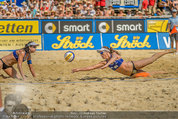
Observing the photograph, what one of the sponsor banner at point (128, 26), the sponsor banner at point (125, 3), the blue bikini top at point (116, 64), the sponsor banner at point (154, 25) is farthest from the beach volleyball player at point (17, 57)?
the sponsor banner at point (125, 3)

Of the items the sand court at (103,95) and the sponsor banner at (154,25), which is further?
the sponsor banner at (154,25)

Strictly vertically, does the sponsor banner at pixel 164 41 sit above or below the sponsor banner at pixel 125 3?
below

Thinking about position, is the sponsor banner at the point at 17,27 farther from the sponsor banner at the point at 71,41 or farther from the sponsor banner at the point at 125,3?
the sponsor banner at the point at 125,3

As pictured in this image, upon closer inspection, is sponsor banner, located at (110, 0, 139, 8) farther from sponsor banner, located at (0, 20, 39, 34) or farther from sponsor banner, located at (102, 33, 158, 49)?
sponsor banner, located at (0, 20, 39, 34)

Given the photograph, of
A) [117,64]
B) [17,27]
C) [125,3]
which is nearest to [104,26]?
[125,3]

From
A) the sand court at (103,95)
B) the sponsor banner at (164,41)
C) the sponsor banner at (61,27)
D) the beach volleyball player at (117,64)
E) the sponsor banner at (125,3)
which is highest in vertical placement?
the sponsor banner at (125,3)

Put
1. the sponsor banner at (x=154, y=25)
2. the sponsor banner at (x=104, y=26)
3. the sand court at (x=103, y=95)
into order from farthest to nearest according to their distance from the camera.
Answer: the sponsor banner at (x=154, y=25)
the sponsor banner at (x=104, y=26)
the sand court at (x=103, y=95)

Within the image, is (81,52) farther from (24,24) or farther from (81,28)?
(24,24)

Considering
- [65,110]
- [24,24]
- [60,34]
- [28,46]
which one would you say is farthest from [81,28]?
[65,110]

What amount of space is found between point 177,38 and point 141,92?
307 inches

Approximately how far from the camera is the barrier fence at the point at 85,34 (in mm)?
15180

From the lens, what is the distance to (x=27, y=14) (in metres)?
16.1

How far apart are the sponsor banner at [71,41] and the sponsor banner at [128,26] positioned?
129 centimetres

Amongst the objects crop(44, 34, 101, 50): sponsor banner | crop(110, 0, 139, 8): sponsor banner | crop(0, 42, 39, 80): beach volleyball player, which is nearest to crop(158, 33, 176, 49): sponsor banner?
crop(44, 34, 101, 50): sponsor banner
